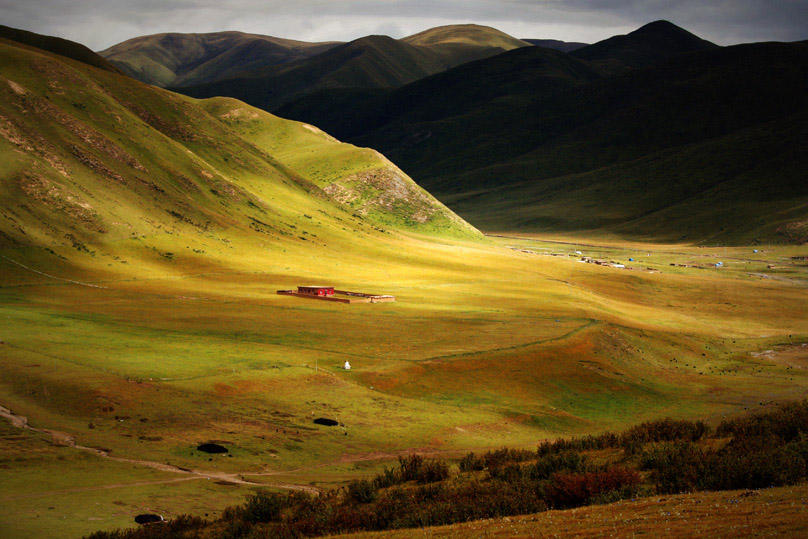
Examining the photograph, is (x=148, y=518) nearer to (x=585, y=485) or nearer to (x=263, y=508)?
(x=263, y=508)

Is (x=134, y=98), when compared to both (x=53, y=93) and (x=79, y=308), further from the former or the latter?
(x=79, y=308)

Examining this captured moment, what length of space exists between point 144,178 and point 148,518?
96.2 m

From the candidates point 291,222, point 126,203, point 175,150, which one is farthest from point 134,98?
point 126,203

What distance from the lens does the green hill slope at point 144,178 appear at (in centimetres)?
8969

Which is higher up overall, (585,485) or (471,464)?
(585,485)

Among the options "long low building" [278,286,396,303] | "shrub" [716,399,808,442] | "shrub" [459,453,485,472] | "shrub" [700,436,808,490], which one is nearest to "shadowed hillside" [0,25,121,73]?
"long low building" [278,286,396,303]

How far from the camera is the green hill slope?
89688 mm

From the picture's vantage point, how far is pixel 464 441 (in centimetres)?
3562

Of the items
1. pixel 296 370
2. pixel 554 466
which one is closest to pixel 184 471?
pixel 554 466

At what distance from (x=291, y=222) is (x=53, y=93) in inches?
1683

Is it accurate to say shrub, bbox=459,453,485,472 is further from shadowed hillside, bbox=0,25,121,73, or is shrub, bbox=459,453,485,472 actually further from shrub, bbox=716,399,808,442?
shadowed hillside, bbox=0,25,121,73

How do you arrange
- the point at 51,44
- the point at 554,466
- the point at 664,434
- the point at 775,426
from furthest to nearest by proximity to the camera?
the point at 51,44 → the point at 664,434 → the point at 775,426 → the point at 554,466

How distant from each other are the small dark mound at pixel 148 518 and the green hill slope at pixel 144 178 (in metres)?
64.1

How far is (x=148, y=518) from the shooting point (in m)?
22.3
